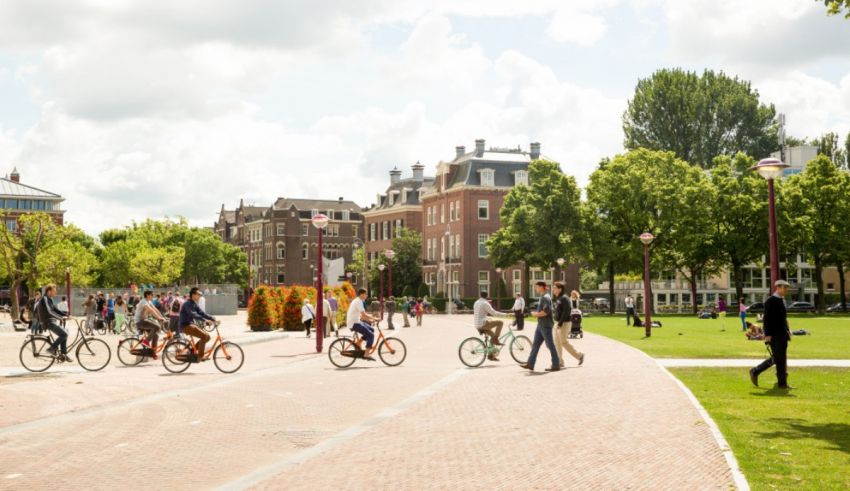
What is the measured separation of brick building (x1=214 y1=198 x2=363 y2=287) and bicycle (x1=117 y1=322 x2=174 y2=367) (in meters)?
107

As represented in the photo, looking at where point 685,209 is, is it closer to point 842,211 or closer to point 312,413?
point 842,211

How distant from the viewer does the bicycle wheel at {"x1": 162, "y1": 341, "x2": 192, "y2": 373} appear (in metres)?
20.0

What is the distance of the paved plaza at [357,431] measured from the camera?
845 centimetres

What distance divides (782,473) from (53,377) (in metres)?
15.2

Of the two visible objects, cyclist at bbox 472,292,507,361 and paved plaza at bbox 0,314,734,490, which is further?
cyclist at bbox 472,292,507,361

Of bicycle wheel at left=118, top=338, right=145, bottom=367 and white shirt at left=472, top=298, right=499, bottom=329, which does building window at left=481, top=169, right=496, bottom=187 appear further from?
bicycle wheel at left=118, top=338, right=145, bottom=367

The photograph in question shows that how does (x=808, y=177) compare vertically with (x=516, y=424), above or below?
above

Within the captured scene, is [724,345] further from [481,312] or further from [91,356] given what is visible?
[91,356]

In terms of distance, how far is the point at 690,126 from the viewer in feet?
269

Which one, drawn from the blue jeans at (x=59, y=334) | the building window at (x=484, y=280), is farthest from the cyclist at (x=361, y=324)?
the building window at (x=484, y=280)

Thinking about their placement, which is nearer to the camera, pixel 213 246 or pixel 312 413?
pixel 312 413

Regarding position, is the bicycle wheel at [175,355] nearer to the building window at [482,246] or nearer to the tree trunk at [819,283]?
the tree trunk at [819,283]

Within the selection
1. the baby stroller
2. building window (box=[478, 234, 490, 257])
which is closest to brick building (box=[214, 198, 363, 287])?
building window (box=[478, 234, 490, 257])

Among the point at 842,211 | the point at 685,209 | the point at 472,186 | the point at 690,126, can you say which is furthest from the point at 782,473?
the point at 472,186
